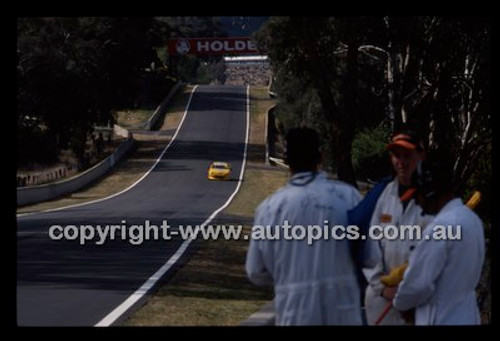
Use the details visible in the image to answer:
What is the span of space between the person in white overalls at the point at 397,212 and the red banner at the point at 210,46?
16.4 m

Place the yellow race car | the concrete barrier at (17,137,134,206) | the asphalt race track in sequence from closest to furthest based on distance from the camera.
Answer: the asphalt race track → the concrete barrier at (17,137,134,206) → the yellow race car

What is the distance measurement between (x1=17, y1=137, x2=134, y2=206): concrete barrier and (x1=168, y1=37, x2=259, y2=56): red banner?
19.8 m

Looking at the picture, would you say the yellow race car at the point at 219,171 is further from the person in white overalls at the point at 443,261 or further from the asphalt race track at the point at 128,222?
the person in white overalls at the point at 443,261

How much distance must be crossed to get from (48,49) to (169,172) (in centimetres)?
1200

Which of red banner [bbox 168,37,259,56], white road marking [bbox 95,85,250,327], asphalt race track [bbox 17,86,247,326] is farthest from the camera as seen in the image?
red banner [bbox 168,37,259,56]

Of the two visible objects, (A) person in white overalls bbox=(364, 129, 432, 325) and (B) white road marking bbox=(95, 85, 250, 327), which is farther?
(B) white road marking bbox=(95, 85, 250, 327)

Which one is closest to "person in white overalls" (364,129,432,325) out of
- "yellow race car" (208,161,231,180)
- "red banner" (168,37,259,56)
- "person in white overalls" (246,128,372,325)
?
"person in white overalls" (246,128,372,325)

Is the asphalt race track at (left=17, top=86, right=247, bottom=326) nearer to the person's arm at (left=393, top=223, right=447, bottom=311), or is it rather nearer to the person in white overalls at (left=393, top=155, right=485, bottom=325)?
the person in white overalls at (left=393, top=155, right=485, bottom=325)

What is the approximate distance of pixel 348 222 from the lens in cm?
767

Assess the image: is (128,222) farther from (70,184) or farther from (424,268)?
(424,268)

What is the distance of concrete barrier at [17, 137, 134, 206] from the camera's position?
5112 cm

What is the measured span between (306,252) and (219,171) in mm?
51087

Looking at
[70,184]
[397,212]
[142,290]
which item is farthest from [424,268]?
[70,184]

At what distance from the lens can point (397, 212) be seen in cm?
797
